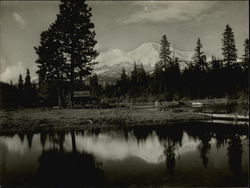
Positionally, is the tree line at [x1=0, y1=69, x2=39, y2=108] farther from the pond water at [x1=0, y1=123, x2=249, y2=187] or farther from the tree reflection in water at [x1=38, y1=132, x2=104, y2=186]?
the tree reflection in water at [x1=38, y1=132, x2=104, y2=186]

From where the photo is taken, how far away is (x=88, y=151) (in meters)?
19.1

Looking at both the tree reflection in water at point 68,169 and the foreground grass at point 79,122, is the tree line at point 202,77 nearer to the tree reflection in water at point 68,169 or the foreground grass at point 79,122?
the foreground grass at point 79,122

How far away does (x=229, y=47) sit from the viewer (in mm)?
71688

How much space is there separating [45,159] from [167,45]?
220ft

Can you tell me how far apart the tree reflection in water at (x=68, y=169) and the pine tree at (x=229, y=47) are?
6078cm

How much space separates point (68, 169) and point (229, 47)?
6524 cm

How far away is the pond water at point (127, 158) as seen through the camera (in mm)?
13070

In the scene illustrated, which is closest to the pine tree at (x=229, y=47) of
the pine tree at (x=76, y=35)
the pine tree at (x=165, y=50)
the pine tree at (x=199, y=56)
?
the pine tree at (x=199, y=56)

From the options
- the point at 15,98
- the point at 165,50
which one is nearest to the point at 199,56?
the point at 165,50

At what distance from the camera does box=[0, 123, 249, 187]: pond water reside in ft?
42.9

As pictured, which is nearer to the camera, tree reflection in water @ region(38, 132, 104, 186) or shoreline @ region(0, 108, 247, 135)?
tree reflection in water @ region(38, 132, 104, 186)

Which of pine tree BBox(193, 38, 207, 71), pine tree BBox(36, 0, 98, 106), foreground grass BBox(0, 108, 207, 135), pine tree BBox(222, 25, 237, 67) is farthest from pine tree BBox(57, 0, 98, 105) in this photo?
pine tree BBox(193, 38, 207, 71)

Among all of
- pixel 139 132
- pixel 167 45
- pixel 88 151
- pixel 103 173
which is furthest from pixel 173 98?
pixel 103 173

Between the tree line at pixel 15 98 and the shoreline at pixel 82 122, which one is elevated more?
the tree line at pixel 15 98
